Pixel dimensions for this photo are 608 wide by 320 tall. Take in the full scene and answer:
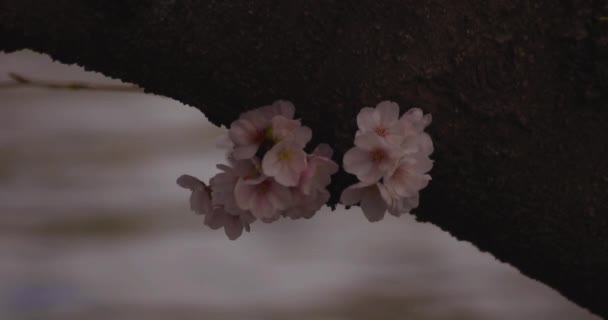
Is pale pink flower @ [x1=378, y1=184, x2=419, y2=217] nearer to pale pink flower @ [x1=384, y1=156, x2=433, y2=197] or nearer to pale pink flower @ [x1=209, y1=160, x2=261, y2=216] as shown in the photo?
pale pink flower @ [x1=384, y1=156, x2=433, y2=197]

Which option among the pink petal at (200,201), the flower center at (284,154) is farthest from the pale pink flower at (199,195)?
the flower center at (284,154)

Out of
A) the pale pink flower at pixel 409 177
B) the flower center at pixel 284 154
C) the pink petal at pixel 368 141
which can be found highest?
the pink petal at pixel 368 141

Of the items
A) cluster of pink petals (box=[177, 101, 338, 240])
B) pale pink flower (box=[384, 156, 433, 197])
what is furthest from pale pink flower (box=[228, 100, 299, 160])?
pale pink flower (box=[384, 156, 433, 197])

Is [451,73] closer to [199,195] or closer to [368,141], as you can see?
[368,141]

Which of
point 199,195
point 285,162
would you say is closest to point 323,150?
point 285,162

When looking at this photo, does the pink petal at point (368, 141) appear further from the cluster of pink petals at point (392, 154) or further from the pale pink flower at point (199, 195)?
the pale pink flower at point (199, 195)

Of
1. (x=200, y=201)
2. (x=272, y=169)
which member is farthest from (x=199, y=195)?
(x=272, y=169)
